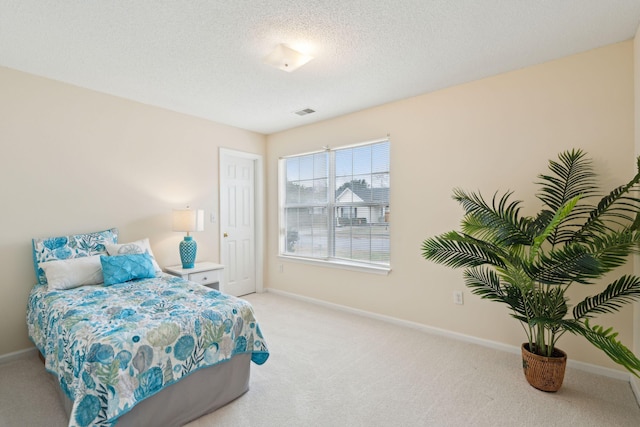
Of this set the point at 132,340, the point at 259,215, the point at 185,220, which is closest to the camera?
the point at 132,340

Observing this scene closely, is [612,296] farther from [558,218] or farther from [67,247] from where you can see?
[67,247]

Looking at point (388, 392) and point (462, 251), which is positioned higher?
point (462, 251)

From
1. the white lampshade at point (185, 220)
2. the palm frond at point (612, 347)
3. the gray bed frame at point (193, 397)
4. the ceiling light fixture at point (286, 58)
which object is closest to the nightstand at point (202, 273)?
the white lampshade at point (185, 220)

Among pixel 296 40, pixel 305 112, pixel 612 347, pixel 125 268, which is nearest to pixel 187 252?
pixel 125 268

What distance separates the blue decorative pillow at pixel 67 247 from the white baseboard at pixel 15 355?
24.6 inches

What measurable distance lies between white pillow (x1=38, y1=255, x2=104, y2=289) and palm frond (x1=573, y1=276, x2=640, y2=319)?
3.80 m

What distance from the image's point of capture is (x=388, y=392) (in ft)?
7.05

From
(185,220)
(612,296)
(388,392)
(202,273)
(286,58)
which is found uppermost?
(286,58)

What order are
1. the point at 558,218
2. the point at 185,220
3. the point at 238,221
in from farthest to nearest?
the point at 238,221
the point at 185,220
the point at 558,218

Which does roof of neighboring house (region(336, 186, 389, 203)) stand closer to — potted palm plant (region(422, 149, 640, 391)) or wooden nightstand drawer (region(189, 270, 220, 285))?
potted palm plant (region(422, 149, 640, 391))

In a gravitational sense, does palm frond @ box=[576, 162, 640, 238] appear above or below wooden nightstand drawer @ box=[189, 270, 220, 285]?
above

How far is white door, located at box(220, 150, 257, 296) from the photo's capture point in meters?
4.38

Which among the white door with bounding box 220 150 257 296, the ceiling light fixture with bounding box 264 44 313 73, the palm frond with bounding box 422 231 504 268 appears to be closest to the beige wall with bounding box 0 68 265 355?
the white door with bounding box 220 150 257 296

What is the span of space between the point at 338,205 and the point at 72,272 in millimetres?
2818
